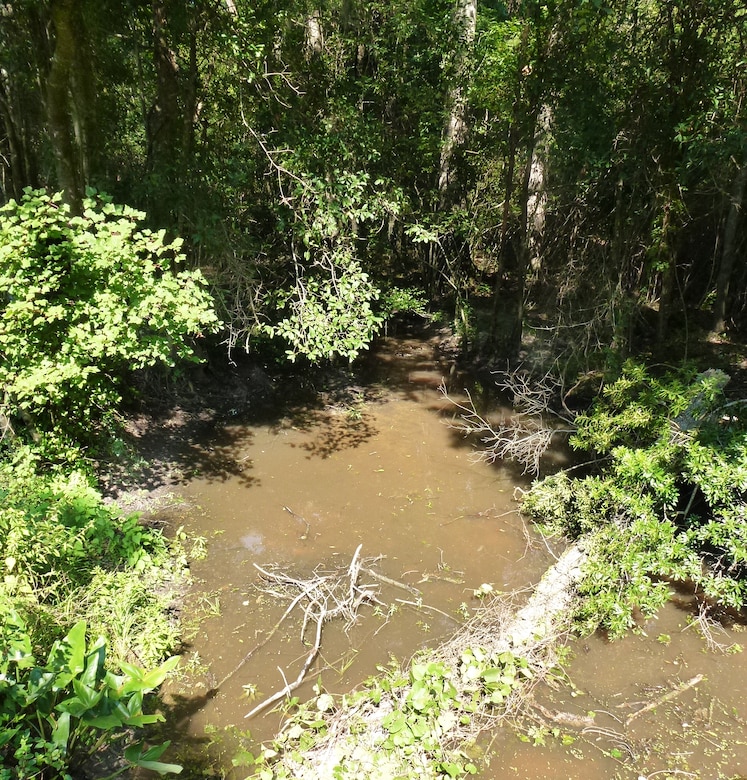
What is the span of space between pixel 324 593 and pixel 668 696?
2.96 metres

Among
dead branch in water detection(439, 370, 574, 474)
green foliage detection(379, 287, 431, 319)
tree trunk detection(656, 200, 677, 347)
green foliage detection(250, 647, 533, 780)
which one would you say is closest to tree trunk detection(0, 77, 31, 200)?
green foliage detection(379, 287, 431, 319)

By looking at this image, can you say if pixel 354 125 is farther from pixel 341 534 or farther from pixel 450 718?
pixel 450 718

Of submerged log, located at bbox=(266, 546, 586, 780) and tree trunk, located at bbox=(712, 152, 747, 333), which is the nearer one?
submerged log, located at bbox=(266, 546, 586, 780)

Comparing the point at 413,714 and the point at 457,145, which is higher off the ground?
the point at 457,145

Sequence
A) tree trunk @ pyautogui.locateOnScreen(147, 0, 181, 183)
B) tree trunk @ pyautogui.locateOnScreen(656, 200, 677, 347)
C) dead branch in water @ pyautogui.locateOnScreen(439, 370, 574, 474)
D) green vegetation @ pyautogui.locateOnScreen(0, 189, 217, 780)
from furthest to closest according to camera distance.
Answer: tree trunk @ pyautogui.locateOnScreen(656, 200, 677, 347)
dead branch in water @ pyautogui.locateOnScreen(439, 370, 574, 474)
tree trunk @ pyautogui.locateOnScreen(147, 0, 181, 183)
green vegetation @ pyautogui.locateOnScreen(0, 189, 217, 780)

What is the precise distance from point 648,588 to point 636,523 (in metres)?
0.55

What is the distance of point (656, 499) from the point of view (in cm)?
546

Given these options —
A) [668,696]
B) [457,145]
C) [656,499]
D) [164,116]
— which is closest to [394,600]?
[668,696]

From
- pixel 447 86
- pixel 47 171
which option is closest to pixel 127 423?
pixel 47 171

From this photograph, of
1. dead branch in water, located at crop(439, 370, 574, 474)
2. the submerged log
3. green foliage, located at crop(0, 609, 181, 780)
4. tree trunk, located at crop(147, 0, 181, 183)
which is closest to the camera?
green foliage, located at crop(0, 609, 181, 780)

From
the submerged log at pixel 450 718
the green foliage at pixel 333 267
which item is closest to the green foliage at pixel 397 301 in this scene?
the green foliage at pixel 333 267

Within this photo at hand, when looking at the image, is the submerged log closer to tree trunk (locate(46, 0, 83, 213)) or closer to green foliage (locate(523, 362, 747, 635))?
green foliage (locate(523, 362, 747, 635))

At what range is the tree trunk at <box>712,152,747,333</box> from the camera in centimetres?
870

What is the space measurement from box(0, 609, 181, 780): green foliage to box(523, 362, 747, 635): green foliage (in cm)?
364
